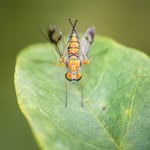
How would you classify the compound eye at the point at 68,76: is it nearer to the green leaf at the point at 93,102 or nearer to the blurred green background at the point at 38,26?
the green leaf at the point at 93,102

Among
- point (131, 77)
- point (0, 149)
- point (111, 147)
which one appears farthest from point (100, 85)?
point (0, 149)

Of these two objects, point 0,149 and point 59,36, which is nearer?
point 59,36

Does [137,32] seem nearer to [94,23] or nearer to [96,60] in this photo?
[94,23]

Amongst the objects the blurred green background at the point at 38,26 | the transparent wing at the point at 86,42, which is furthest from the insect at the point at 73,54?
the blurred green background at the point at 38,26

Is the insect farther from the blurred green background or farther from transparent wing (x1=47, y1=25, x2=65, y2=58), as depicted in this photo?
the blurred green background

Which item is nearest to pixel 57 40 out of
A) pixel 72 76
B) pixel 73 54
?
pixel 73 54
